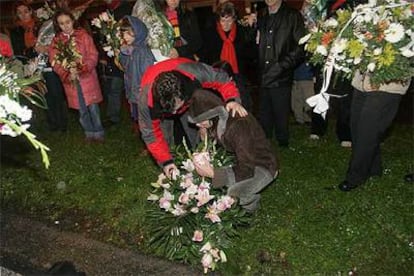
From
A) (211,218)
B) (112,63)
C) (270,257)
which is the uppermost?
(112,63)

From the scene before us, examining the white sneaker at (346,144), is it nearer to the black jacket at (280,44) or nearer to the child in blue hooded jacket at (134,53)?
the black jacket at (280,44)

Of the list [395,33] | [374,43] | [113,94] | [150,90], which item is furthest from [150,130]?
[113,94]

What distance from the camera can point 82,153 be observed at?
22.0 ft

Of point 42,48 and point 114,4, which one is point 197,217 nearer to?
point 114,4

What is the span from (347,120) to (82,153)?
3369 mm

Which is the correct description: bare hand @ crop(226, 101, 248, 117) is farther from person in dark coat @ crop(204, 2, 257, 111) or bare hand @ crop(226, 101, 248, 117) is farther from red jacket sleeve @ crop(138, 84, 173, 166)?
person in dark coat @ crop(204, 2, 257, 111)

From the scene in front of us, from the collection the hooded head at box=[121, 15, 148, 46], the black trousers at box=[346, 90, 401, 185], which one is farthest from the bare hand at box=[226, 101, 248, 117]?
the hooded head at box=[121, 15, 148, 46]

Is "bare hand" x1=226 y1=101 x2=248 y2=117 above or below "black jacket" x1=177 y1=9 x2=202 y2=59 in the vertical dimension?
below

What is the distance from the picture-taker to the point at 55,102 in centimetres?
745

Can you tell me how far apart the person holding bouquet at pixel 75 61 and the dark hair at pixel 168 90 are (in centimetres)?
255

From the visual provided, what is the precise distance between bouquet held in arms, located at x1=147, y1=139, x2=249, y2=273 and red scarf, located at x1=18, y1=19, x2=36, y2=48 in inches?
158

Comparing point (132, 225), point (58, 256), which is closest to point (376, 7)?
point (132, 225)

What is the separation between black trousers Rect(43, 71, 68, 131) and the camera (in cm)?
720

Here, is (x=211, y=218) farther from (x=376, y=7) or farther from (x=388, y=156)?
(x=388, y=156)
